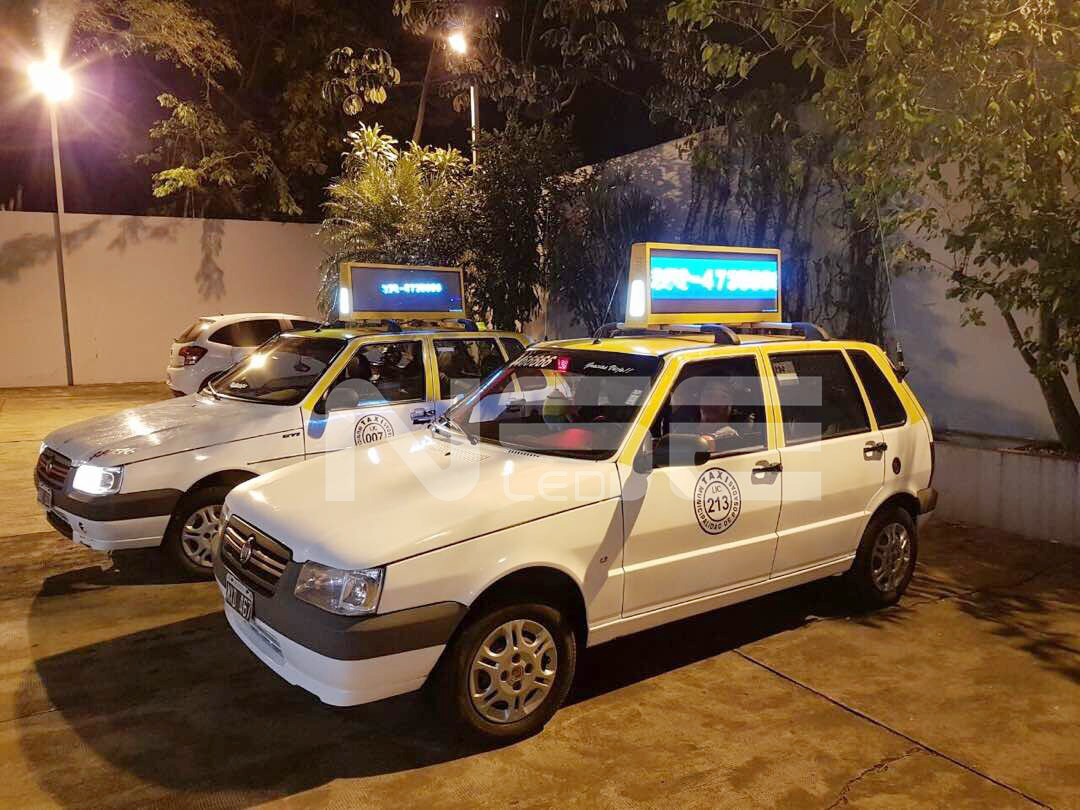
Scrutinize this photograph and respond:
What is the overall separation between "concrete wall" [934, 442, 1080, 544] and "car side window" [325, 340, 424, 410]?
4494mm

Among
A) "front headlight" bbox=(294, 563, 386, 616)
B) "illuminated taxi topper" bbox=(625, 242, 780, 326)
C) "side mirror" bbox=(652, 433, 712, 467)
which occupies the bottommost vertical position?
"front headlight" bbox=(294, 563, 386, 616)

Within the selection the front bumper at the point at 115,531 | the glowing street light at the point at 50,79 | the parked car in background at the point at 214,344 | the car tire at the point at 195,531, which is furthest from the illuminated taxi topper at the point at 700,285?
the glowing street light at the point at 50,79

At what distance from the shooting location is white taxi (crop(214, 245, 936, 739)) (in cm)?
329

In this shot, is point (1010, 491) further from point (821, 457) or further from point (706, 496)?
point (706, 496)

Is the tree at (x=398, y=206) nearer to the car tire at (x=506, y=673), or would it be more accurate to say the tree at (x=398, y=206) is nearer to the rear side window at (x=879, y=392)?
the rear side window at (x=879, y=392)

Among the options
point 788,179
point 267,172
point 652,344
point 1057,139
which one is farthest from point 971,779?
point 267,172

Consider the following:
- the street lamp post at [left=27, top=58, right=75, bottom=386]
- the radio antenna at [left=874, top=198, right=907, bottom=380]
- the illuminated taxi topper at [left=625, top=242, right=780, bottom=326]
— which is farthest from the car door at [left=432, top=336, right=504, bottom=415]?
the street lamp post at [left=27, top=58, right=75, bottom=386]

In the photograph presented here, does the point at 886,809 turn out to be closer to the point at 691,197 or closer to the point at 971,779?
the point at 971,779

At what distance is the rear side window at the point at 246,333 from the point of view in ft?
42.2

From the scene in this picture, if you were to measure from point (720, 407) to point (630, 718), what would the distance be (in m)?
1.62

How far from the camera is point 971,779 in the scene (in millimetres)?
3354

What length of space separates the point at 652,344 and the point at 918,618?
92.5 inches

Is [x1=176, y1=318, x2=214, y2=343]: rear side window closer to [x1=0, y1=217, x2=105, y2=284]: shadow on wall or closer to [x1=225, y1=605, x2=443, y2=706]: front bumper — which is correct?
[x1=0, y1=217, x2=105, y2=284]: shadow on wall

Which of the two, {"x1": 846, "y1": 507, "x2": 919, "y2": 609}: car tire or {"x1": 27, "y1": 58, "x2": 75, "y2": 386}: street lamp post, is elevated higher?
{"x1": 27, "y1": 58, "x2": 75, "y2": 386}: street lamp post
